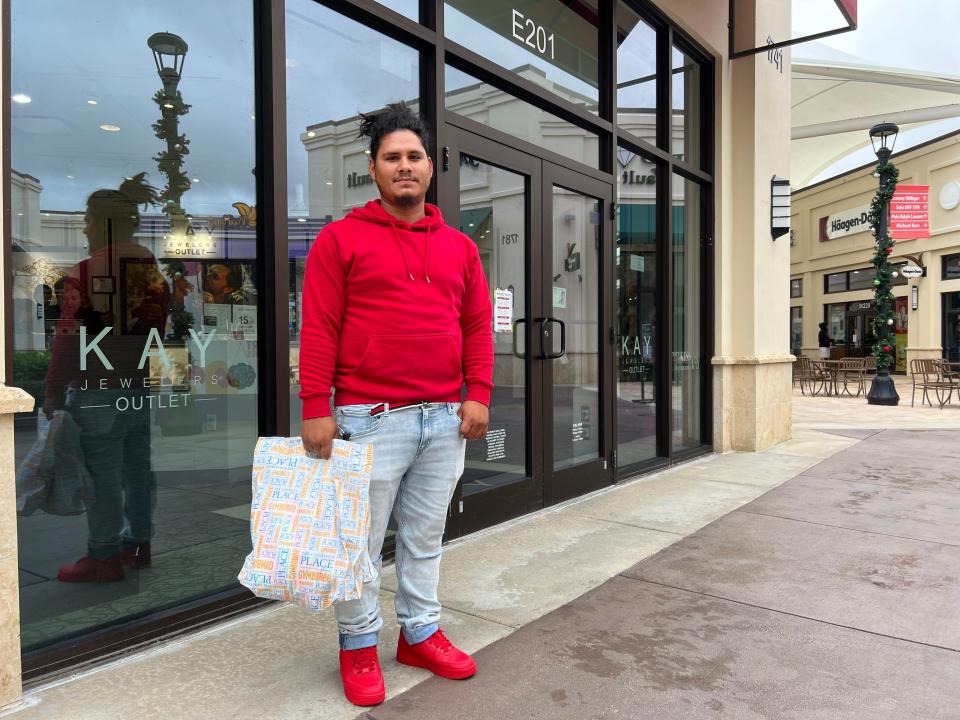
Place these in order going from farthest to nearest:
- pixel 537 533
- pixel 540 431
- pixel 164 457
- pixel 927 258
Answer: pixel 927 258
pixel 540 431
pixel 537 533
pixel 164 457

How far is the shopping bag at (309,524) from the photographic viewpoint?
2.04 metres

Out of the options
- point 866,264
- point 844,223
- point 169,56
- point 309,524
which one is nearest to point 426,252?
point 309,524

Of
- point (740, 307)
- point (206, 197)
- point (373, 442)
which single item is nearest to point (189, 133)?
point (206, 197)

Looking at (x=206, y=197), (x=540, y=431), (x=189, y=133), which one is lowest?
(x=540, y=431)

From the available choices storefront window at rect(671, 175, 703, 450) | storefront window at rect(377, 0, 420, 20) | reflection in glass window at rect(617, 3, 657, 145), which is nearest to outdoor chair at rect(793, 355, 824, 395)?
storefront window at rect(671, 175, 703, 450)

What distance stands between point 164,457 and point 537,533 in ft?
7.26

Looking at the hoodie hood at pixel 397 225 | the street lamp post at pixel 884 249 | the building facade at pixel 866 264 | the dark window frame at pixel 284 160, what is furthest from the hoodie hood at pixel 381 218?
the building facade at pixel 866 264

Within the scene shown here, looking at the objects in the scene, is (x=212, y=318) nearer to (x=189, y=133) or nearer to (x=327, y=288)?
(x=189, y=133)

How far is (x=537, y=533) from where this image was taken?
4.21m

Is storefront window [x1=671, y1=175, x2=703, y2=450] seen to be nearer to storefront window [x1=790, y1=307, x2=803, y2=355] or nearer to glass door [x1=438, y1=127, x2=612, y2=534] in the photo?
glass door [x1=438, y1=127, x2=612, y2=534]

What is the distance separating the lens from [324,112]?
3.56m

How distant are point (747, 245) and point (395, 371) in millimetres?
6002

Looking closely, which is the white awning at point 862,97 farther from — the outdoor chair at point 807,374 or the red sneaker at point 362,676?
the red sneaker at point 362,676

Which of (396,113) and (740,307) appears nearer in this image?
(396,113)
